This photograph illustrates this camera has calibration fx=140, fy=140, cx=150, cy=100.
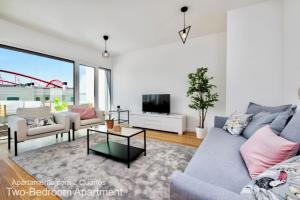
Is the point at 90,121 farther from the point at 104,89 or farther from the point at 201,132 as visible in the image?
the point at 201,132

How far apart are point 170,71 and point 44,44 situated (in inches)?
140

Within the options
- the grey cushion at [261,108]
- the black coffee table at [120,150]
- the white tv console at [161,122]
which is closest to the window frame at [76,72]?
the white tv console at [161,122]

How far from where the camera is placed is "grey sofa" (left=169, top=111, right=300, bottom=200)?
686 millimetres

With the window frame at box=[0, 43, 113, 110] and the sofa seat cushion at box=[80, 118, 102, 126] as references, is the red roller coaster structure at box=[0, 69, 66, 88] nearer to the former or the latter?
the window frame at box=[0, 43, 113, 110]

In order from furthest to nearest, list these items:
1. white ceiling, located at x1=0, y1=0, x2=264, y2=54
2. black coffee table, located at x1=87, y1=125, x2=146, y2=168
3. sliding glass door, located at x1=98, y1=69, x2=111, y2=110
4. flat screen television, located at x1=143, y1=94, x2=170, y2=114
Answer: sliding glass door, located at x1=98, y1=69, x2=111, y2=110 → flat screen television, located at x1=143, y1=94, x2=170, y2=114 → white ceiling, located at x1=0, y1=0, x2=264, y2=54 → black coffee table, located at x1=87, y1=125, x2=146, y2=168

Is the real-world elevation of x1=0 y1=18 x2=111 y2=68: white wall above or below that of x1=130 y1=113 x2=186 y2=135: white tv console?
above

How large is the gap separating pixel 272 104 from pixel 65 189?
336 cm

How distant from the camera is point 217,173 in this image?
107 centimetres

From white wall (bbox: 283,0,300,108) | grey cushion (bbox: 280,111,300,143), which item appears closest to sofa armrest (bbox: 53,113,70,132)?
grey cushion (bbox: 280,111,300,143)

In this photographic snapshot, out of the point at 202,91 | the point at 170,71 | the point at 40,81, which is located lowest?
the point at 202,91

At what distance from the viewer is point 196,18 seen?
9.91 feet

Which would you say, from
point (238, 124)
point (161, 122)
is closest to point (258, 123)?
point (238, 124)

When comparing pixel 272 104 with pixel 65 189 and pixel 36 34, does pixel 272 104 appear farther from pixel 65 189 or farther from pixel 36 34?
pixel 36 34

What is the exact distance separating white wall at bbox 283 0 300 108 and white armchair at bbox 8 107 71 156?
13.7ft
